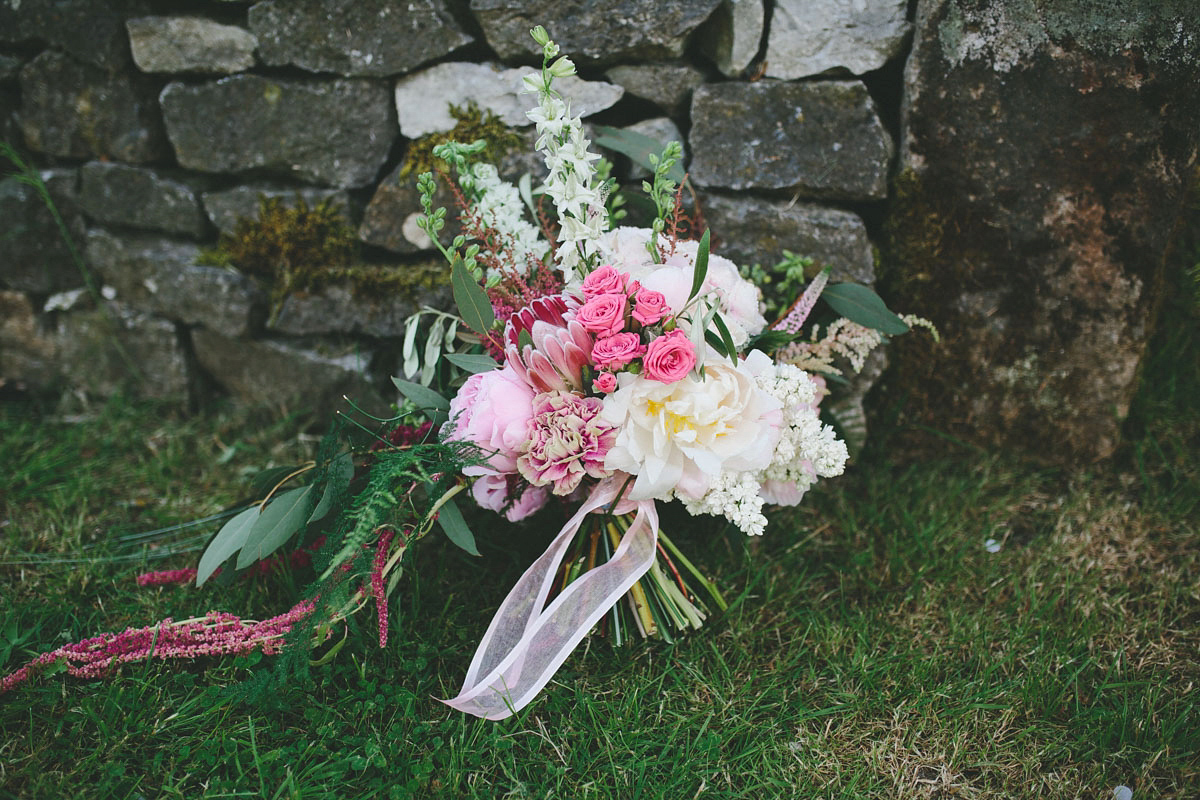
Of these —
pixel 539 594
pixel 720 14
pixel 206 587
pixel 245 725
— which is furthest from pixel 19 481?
pixel 720 14

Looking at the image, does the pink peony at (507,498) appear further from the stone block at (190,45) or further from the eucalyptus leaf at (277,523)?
the stone block at (190,45)

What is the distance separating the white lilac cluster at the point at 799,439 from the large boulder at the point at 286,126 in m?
1.30

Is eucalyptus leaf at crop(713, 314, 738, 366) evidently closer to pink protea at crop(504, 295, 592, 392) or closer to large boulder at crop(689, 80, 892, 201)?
pink protea at crop(504, 295, 592, 392)

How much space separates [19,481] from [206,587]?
0.83 meters

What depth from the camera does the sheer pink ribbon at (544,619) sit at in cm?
141

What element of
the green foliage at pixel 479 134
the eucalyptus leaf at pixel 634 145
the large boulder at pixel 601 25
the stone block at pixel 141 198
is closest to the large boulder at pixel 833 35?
the large boulder at pixel 601 25

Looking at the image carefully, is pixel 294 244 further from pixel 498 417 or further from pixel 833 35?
pixel 833 35

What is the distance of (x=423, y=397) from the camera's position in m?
1.59

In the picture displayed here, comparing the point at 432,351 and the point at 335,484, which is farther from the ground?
the point at 432,351

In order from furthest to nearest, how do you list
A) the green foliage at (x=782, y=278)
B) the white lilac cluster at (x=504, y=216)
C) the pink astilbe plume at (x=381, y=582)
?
the green foliage at (x=782, y=278) < the white lilac cluster at (x=504, y=216) < the pink astilbe plume at (x=381, y=582)

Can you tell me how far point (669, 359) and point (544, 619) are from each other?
0.53 m

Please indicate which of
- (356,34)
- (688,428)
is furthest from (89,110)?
(688,428)

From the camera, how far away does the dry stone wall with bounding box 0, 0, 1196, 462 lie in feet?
6.18

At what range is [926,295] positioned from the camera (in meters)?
1.99
